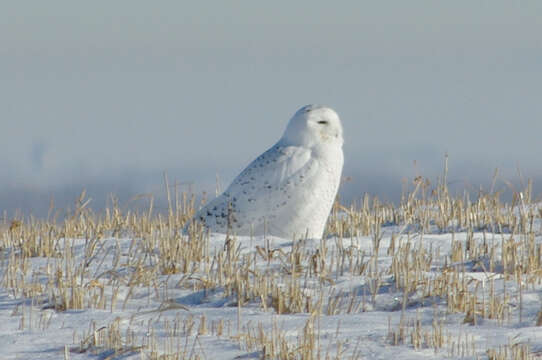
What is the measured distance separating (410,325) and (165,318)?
1363mm

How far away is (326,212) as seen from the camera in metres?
8.80

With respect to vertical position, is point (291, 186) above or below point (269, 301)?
above

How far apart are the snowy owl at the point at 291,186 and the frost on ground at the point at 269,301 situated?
59cm

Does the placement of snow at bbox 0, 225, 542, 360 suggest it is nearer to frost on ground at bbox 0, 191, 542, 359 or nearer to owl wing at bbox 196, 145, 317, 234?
frost on ground at bbox 0, 191, 542, 359

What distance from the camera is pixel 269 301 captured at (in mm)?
5766

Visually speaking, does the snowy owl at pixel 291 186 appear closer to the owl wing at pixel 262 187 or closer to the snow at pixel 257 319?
the owl wing at pixel 262 187

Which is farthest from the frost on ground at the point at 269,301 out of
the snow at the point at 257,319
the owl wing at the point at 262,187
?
the owl wing at the point at 262,187

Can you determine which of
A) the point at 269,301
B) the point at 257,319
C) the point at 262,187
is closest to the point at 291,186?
the point at 262,187

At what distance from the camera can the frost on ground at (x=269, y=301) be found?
475 cm

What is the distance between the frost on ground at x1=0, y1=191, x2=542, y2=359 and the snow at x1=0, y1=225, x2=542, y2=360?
0.01 m

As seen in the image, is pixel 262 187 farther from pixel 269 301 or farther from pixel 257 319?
pixel 257 319

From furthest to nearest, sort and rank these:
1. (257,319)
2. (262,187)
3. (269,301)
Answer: (262,187), (269,301), (257,319)

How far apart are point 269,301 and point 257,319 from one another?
1.50ft

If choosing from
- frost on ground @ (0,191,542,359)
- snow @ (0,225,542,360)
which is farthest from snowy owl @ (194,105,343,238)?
snow @ (0,225,542,360)
